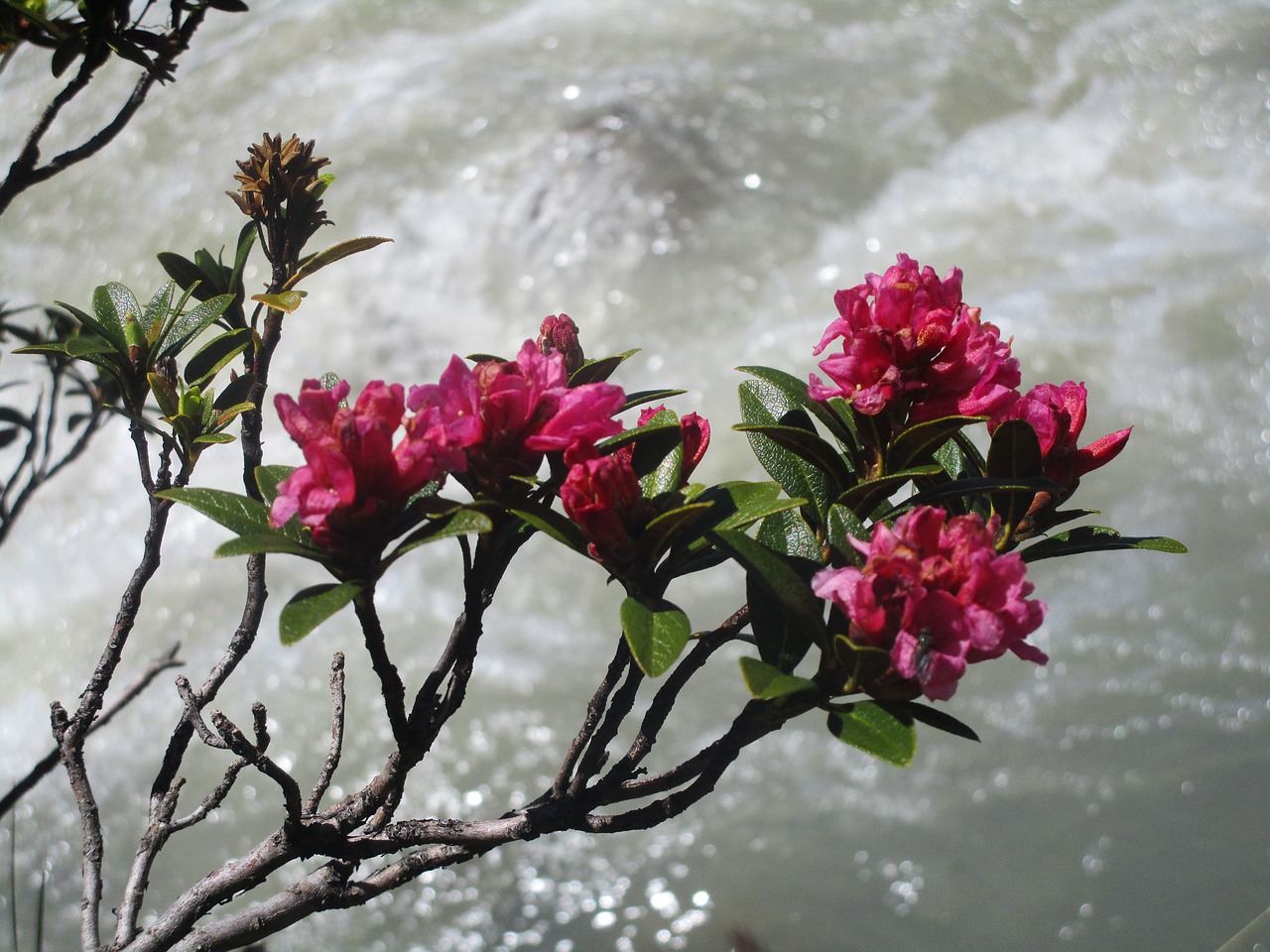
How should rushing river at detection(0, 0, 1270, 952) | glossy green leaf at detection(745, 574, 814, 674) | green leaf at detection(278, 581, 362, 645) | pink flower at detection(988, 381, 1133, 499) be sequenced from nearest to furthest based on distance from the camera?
green leaf at detection(278, 581, 362, 645)
glossy green leaf at detection(745, 574, 814, 674)
pink flower at detection(988, 381, 1133, 499)
rushing river at detection(0, 0, 1270, 952)

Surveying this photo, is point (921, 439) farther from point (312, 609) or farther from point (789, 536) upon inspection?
point (312, 609)

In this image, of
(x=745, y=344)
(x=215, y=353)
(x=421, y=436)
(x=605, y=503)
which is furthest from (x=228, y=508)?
(x=745, y=344)

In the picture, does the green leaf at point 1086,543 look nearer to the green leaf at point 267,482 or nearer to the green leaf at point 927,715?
the green leaf at point 927,715

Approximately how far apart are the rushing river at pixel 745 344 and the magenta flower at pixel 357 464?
2736mm

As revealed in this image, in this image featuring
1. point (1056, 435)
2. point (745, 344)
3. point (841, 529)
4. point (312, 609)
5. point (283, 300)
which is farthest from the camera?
→ point (745, 344)

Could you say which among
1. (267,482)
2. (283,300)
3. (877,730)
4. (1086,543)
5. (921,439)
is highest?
(283,300)

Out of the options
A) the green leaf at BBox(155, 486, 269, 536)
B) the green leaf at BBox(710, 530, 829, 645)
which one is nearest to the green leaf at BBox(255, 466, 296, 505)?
the green leaf at BBox(155, 486, 269, 536)

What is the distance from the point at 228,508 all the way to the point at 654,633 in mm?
333

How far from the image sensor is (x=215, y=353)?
1.12 m

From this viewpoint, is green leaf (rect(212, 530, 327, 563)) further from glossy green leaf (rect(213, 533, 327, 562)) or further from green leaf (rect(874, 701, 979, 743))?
green leaf (rect(874, 701, 979, 743))

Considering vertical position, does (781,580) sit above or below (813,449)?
below

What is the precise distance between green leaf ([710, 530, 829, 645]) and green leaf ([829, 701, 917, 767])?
6cm

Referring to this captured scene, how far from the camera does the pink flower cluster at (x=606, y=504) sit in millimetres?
741

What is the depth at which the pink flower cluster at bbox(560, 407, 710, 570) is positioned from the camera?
29.2 inches
